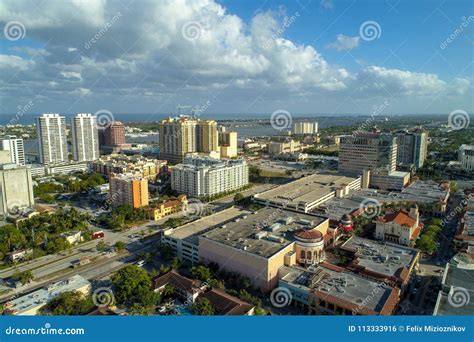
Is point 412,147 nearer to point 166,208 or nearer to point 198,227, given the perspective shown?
point 166,208

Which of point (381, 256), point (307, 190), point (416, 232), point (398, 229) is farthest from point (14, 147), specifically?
point (416, 232)

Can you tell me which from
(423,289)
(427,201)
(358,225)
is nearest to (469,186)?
(427,201)

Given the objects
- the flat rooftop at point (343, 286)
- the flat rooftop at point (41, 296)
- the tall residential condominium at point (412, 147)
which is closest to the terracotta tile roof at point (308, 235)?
the flat rooftop at point (343, 286)

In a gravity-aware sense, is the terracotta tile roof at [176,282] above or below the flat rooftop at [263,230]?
below

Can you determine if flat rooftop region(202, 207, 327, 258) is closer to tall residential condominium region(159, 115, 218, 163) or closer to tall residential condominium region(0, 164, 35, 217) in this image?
tall residential condominium region(0, 164, 35, 217)

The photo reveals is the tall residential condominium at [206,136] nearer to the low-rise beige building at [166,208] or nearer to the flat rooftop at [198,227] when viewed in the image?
→ the low-rise beige building at [166,208]
